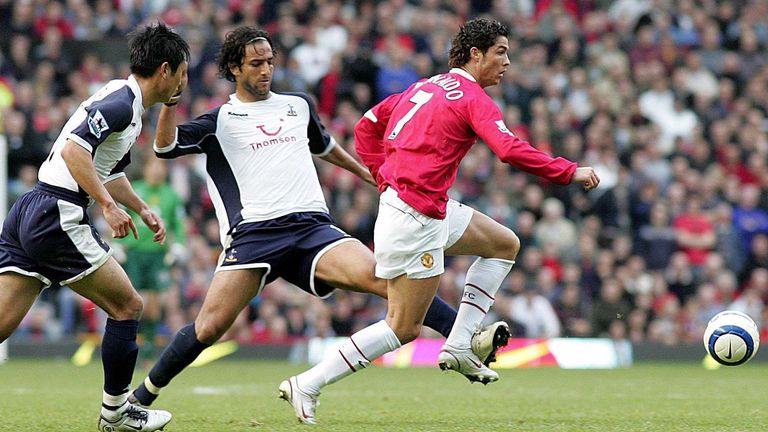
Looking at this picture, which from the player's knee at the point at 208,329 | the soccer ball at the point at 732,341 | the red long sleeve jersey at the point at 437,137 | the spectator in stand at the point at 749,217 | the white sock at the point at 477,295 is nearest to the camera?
the red long sleeve jersey at the point at 437,137

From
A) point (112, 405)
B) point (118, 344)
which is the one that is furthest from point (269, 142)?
point (112, 405)

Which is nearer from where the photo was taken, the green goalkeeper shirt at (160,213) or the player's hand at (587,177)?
the player's hand at (587,177)

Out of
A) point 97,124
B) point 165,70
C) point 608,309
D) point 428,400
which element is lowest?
point 428,400

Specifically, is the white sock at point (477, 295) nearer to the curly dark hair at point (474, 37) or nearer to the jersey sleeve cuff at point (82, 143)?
the curly dark hair at point (474, 37)

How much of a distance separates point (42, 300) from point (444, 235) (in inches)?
369

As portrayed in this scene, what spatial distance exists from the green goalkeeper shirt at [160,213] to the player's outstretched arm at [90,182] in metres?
6.75

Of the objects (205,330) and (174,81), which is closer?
(174,81)

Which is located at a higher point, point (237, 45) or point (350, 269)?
point (237, 45)

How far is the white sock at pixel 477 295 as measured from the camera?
308 inches

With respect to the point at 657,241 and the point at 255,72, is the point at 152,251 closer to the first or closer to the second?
the point at 255,72

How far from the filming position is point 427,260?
291 inches

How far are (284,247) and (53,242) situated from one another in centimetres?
144

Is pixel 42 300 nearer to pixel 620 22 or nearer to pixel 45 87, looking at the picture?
pixel 45 87

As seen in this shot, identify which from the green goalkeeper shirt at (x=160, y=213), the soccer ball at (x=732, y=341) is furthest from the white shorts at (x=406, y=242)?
the green goalkeeper shirt at (x=160, y=213)
